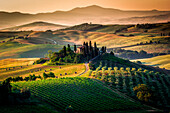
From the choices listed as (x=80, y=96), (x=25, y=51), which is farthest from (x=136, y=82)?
(x=25, y=51)

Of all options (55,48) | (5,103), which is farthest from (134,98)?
(55,48)

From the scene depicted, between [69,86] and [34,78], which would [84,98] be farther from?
[34,78]

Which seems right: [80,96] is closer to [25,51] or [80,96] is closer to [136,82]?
[136,82]

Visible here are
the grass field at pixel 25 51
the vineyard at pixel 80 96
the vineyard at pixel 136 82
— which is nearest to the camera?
the vineyard at pixel 80 96

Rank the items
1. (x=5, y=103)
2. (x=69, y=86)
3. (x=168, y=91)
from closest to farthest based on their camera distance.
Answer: (x=5, y=103), (x=69, y=86), (x=168, y=91)

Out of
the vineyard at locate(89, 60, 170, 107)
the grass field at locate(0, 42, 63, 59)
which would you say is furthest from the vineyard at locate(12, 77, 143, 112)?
the grass field at locate(0, 42, 63, 59)

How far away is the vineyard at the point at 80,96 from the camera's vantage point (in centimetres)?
4716

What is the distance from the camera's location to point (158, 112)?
48.7 meters

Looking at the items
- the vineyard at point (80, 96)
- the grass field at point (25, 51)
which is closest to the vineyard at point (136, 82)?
the vineyard at point (80, 96)

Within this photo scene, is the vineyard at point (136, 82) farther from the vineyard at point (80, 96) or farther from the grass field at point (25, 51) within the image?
the grass field at point (25, 51)

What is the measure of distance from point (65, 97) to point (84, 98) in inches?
196

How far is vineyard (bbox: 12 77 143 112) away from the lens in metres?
47.2

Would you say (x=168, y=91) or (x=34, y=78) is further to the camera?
(x=34, y=78)

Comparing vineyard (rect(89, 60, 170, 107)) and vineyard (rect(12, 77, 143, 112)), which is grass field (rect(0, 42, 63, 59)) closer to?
vineyard (rect(89, 60, 170, 107))
